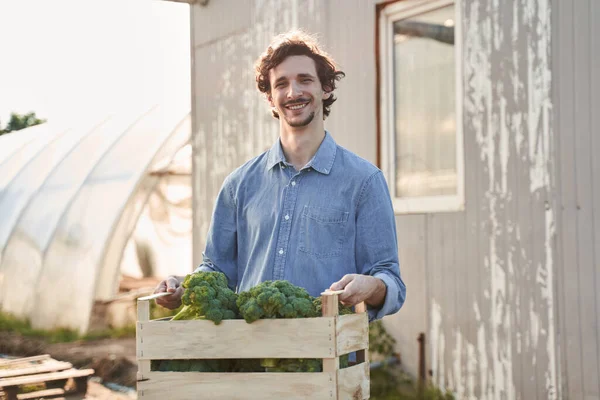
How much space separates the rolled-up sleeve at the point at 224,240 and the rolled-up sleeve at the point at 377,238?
1.64 ft

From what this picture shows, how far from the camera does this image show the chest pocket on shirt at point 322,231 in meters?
2.62

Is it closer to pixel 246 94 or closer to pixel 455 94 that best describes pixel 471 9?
pixel 455 94

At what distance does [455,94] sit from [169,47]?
896 inches

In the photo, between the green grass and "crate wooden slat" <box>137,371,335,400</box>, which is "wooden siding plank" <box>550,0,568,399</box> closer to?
the green grass

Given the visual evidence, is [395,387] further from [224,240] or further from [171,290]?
[171,290]

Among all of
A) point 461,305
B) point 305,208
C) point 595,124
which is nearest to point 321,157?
point 305,208

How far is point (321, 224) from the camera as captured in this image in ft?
8.64

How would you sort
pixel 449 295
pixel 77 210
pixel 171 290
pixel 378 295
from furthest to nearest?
1. pixel 77 210
2. pixel 449 295
3. pixel 171 290
4. pixel 378 295

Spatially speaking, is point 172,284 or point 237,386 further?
point 172,284

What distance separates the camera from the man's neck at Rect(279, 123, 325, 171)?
9.02 ft

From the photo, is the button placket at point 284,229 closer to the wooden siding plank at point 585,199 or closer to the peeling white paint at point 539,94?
the wooden siding plank at point 585,199

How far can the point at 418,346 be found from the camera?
6227 millimetres

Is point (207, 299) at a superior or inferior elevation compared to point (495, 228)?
inferior

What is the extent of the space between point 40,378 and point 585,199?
5715 millimetres
